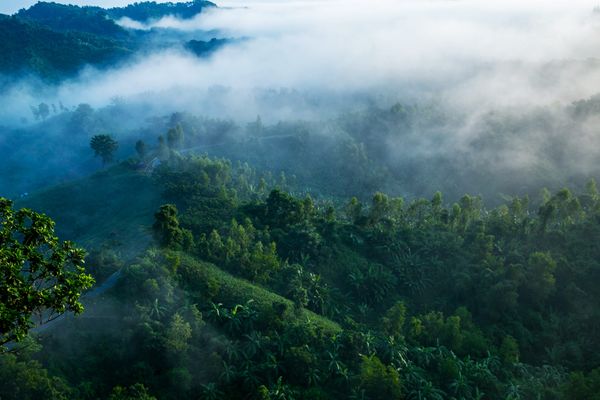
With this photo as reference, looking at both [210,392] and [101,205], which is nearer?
[210,392]

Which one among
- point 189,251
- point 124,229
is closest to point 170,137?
point 124,229

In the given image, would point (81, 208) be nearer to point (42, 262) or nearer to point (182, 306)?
point (182, 306)

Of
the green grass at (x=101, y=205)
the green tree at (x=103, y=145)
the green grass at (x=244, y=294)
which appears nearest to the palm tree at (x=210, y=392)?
the green grass at (x=244, y=294)

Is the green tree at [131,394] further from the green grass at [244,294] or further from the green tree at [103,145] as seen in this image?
the green tree at [103,145]

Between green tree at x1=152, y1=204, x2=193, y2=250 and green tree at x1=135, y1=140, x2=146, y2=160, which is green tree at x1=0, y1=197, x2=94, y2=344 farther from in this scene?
green tree at x1=135, y1=140, x2=146, y2=160

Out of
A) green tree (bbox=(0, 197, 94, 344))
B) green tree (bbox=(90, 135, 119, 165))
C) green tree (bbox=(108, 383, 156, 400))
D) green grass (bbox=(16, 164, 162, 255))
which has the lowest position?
green grass (bbox=(16, 164, 162, 255))

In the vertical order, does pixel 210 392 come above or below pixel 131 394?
below

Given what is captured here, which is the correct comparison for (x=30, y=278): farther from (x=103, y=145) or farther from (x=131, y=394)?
(x=103, y=145)

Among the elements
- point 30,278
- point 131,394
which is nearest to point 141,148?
point 131,394

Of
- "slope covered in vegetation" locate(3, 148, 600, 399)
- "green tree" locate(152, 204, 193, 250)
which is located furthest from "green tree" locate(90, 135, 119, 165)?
"green tree" locate(152, 204, 193, 250)
